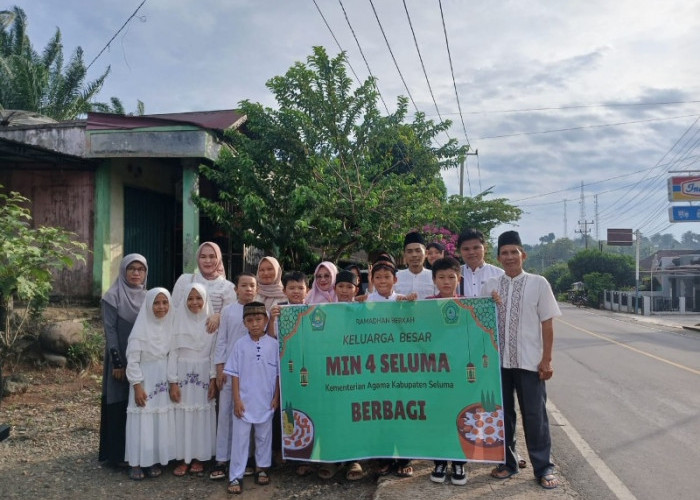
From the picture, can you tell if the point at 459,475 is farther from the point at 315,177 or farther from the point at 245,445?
the point at 315,177

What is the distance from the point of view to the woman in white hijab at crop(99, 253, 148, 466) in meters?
4.36

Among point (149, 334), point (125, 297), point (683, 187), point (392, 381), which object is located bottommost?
point (392, 381)

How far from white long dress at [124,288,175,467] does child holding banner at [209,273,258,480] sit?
38cm

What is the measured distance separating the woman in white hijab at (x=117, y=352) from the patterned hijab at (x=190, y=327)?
1.46 feet

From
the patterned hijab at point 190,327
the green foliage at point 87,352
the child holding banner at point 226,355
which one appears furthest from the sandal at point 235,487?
the green foliage at point 87,352

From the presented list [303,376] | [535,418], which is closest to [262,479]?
[303,376]

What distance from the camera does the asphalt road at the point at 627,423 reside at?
423cm

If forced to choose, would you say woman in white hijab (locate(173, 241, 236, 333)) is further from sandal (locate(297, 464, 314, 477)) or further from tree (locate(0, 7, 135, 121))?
tree (locate(0, 7, 135, 121))

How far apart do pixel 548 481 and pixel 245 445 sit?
84.6 inches

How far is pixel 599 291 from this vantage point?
1667 inches

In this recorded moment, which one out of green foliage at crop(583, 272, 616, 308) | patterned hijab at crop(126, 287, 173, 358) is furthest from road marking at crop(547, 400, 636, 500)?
green foliage at crop(583, 272, 616, 308)

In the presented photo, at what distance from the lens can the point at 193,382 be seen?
168 inches

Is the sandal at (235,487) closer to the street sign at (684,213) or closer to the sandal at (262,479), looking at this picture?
the sandal at (262,479)

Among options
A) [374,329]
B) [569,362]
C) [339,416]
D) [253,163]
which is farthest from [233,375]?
[569,362]
